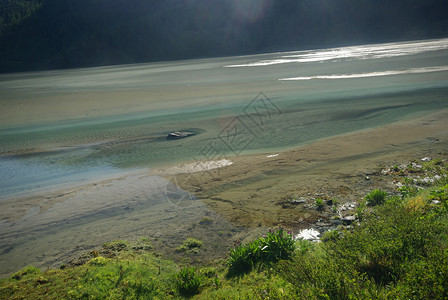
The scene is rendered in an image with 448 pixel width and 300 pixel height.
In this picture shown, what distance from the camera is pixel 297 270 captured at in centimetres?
477

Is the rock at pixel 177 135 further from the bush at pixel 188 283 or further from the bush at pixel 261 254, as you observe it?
the bush at pixel 188 283

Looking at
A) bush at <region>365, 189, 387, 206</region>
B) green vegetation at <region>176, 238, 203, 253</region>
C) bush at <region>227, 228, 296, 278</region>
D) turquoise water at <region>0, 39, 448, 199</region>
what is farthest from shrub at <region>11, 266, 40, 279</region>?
bush at <region>365, 189, 387, 206</region>

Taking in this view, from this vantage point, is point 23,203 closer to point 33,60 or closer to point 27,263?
point 27,263

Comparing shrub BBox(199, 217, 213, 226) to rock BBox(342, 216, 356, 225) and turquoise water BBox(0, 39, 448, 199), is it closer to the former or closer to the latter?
rock BBox(342, 216, 356, 225)

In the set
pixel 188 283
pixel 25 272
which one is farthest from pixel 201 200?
pixel 25 272

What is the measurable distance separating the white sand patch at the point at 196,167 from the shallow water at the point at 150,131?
1.93 ft

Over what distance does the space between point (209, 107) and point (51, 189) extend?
42.8 ft

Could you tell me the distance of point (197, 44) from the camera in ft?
359

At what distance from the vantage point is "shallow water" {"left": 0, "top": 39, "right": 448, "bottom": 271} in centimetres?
902

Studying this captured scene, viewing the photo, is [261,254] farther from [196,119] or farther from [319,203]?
[196,119]

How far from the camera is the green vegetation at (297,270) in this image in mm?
3945

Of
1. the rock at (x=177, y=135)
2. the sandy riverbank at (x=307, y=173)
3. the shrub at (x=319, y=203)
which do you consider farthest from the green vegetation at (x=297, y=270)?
the rock at (x=177, y=135)

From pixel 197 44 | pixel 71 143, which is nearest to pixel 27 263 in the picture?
pixel 71 143

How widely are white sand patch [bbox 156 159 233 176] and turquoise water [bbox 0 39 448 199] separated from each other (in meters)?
0.76
